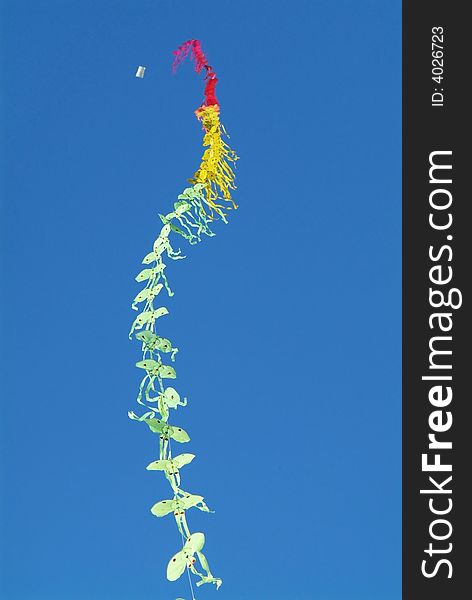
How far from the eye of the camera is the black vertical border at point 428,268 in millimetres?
2041

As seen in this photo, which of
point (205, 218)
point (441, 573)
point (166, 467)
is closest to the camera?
point (166, 467)

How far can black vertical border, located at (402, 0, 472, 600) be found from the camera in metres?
2.04

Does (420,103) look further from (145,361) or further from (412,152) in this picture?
(145,361)

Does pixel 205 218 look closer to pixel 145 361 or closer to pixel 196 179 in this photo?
pixel 196 179

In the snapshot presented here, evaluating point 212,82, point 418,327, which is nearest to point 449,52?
point 418,327

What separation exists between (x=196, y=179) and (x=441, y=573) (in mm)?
Answer: 1071

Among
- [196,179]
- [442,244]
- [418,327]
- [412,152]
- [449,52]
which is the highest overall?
[449,52]

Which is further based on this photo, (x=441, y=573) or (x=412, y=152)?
(x=412, y=152)

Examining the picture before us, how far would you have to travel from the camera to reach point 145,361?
1377 mm

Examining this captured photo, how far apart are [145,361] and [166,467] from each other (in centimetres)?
16

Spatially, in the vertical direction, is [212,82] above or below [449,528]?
above

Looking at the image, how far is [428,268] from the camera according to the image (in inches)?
83.6

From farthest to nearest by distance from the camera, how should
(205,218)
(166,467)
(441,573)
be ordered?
(441,573) < (205,218) < (166,467)

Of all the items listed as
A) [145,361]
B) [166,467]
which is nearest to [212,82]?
[145,361]
